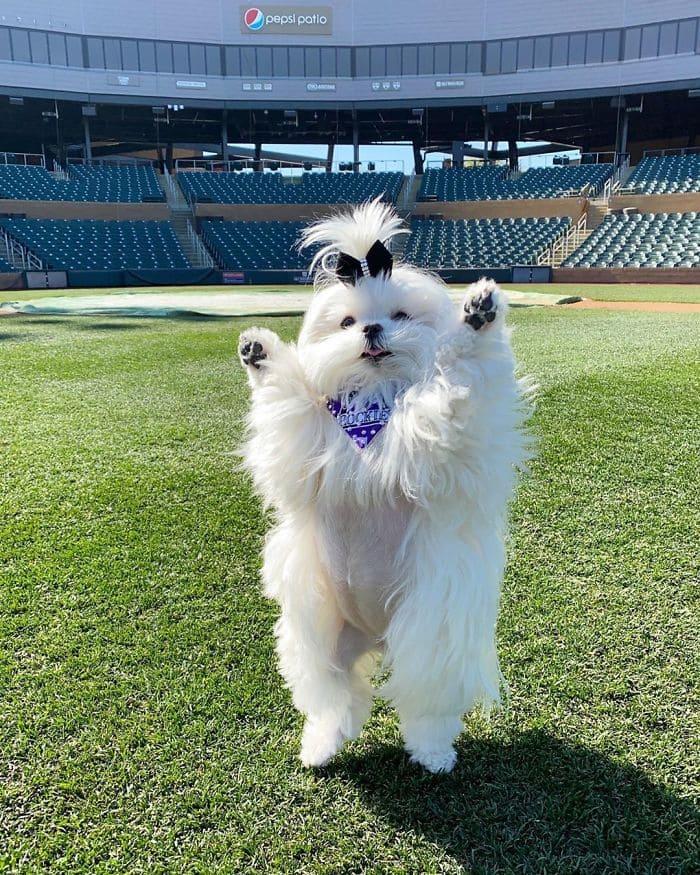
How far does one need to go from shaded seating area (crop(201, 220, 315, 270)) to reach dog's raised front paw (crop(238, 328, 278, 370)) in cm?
2156

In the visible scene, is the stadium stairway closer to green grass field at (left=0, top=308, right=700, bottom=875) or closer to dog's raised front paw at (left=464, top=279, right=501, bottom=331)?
green grass field at (left=0, top=308, right=700, bottom=875)

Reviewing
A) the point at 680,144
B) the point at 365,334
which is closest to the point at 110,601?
the point at 365,334

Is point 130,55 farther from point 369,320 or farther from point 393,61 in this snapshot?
point 369,320

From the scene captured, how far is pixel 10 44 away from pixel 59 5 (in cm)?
318

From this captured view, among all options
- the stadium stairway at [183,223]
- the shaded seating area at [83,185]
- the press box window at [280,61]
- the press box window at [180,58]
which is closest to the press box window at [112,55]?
the press box window at [180,58]

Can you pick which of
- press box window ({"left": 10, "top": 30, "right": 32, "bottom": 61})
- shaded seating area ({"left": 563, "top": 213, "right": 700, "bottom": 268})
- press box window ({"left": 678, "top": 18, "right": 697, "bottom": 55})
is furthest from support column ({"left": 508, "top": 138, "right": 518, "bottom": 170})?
press box window ({"left": 10, "top": 30, "right": 32, "bottom": 61})

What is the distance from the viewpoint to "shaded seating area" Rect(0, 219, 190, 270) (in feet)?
77.7

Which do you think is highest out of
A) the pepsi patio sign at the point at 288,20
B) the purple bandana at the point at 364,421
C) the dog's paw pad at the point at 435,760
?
the pepsi patio sign at the point at 288,20

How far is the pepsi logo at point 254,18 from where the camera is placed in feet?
104

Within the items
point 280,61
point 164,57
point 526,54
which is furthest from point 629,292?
point 164,57

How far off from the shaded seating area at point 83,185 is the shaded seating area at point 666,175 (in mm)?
21897

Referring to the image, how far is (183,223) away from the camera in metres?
29.3

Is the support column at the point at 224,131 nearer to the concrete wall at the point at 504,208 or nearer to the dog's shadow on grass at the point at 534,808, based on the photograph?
the concrete wall at the point at 504,208

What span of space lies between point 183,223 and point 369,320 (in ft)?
99.9
